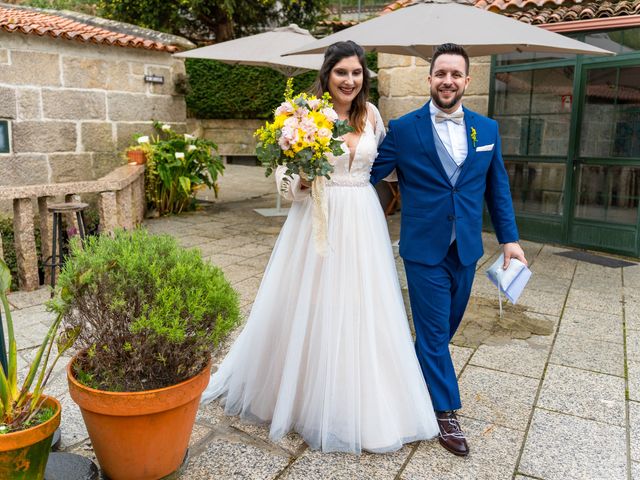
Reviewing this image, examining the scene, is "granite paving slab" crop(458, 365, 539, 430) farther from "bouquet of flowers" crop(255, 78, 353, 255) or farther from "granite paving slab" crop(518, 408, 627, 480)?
"bouquet of flowers" crop(255, 78, 353, 255)

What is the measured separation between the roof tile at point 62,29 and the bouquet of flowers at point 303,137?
6296 millimetres

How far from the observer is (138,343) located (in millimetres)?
2117

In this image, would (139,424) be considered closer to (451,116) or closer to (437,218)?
(437,218)

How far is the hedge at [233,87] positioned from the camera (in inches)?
634

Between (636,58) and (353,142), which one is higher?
(636,58)

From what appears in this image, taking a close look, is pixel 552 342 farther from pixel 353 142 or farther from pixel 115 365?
pixel 115 365

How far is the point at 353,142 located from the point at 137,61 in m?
7.11

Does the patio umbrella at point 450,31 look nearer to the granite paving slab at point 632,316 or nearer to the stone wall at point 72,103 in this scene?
the granite paving slab at point 632,316

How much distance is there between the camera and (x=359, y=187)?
108 inches

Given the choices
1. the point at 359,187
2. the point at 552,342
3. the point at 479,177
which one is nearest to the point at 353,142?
the point at 359,187

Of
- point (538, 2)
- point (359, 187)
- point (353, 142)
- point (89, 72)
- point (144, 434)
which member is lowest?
point (144, 434)

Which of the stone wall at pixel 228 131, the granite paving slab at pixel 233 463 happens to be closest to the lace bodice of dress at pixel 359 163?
the granite paving slab at pixel 233 463

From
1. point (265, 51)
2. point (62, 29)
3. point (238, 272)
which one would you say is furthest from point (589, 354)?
point (62, 29)

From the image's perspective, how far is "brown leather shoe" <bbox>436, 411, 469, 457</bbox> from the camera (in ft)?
8.54
